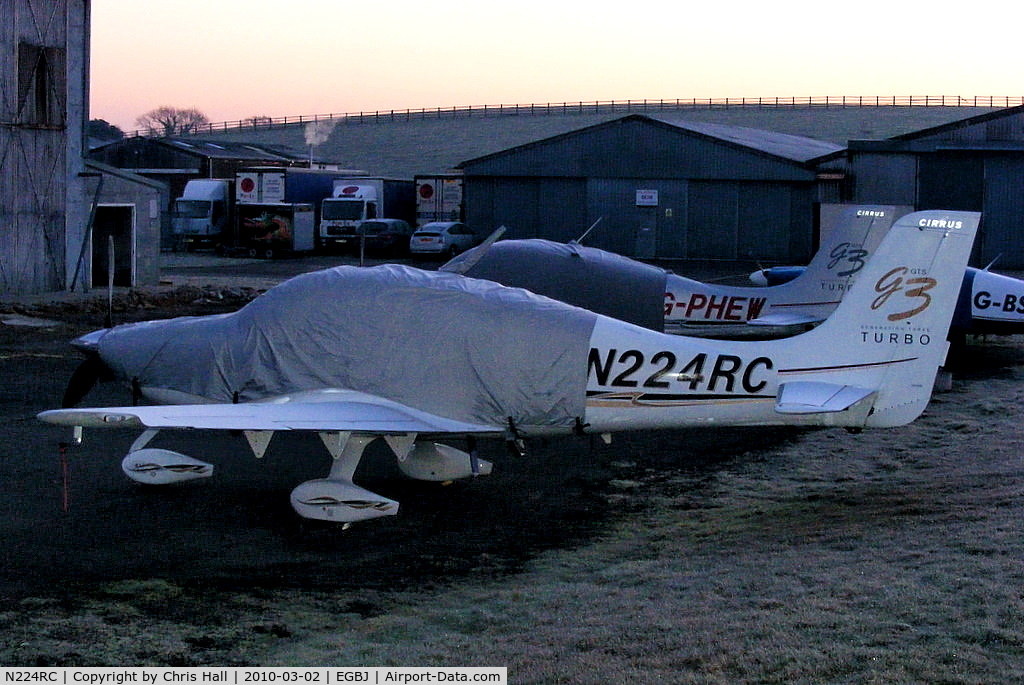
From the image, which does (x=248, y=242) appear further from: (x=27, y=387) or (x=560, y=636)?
(x=560, y=636)

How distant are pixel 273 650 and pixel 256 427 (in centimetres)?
314

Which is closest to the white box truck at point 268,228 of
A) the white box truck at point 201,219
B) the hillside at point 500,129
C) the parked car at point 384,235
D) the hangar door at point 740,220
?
the parked car at point 384,235

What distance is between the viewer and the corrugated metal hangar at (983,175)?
39844mm

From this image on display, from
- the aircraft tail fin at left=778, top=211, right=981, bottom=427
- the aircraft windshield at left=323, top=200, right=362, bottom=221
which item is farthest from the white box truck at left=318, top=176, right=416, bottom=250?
the aircraft tail fin at left=778, top=211, right=981, bottom=427

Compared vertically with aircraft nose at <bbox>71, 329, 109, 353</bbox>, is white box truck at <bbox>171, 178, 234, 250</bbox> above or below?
above

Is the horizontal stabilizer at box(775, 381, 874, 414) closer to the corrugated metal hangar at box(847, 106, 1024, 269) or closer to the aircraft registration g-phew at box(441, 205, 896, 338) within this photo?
the aircraft registration g-phew at box(441, 205, 896, 338)

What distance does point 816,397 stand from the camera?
419 inches

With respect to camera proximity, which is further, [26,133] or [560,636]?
[26,133]

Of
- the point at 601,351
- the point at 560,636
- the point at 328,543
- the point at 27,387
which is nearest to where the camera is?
the point at 560,636

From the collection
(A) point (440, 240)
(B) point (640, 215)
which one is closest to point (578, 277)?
(A) point (440, 240)

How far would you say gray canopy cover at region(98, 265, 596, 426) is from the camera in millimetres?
11016

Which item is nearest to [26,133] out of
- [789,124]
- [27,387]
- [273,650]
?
[27,387]

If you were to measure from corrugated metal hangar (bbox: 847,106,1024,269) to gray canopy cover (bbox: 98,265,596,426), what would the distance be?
31.7 m

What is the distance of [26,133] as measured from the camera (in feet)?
101
